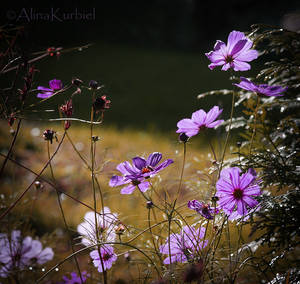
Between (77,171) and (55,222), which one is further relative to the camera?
(77,171)

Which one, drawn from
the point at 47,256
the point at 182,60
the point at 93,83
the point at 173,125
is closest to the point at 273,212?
the point at 93,83

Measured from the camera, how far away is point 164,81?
178 inches

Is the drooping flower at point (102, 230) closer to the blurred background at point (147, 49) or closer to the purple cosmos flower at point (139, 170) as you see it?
the purple cosmos flower at point (139, 170)

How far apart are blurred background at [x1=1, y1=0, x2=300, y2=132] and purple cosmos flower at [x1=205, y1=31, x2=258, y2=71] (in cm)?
205

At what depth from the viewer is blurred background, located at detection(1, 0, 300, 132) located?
342 cm

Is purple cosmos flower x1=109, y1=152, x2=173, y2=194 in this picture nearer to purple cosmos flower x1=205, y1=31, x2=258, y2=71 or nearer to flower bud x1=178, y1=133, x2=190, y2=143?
flower bud x1=178, y1=133, x2=190, y2=143

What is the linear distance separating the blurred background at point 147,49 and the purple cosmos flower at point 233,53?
2.05m

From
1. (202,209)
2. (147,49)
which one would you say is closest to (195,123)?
(202,209)

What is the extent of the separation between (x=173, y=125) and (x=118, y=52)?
10.7 ft

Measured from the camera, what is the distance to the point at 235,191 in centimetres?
54

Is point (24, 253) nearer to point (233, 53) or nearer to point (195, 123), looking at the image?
point (195, 123)

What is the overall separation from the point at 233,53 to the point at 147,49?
6091 mm

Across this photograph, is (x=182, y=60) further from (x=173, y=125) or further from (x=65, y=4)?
(x=173, y=125)

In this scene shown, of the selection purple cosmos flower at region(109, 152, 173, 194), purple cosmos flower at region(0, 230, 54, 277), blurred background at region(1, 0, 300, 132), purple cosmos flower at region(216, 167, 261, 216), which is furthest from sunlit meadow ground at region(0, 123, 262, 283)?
purple cosmos flower at region(216, 167, 261, 216)
